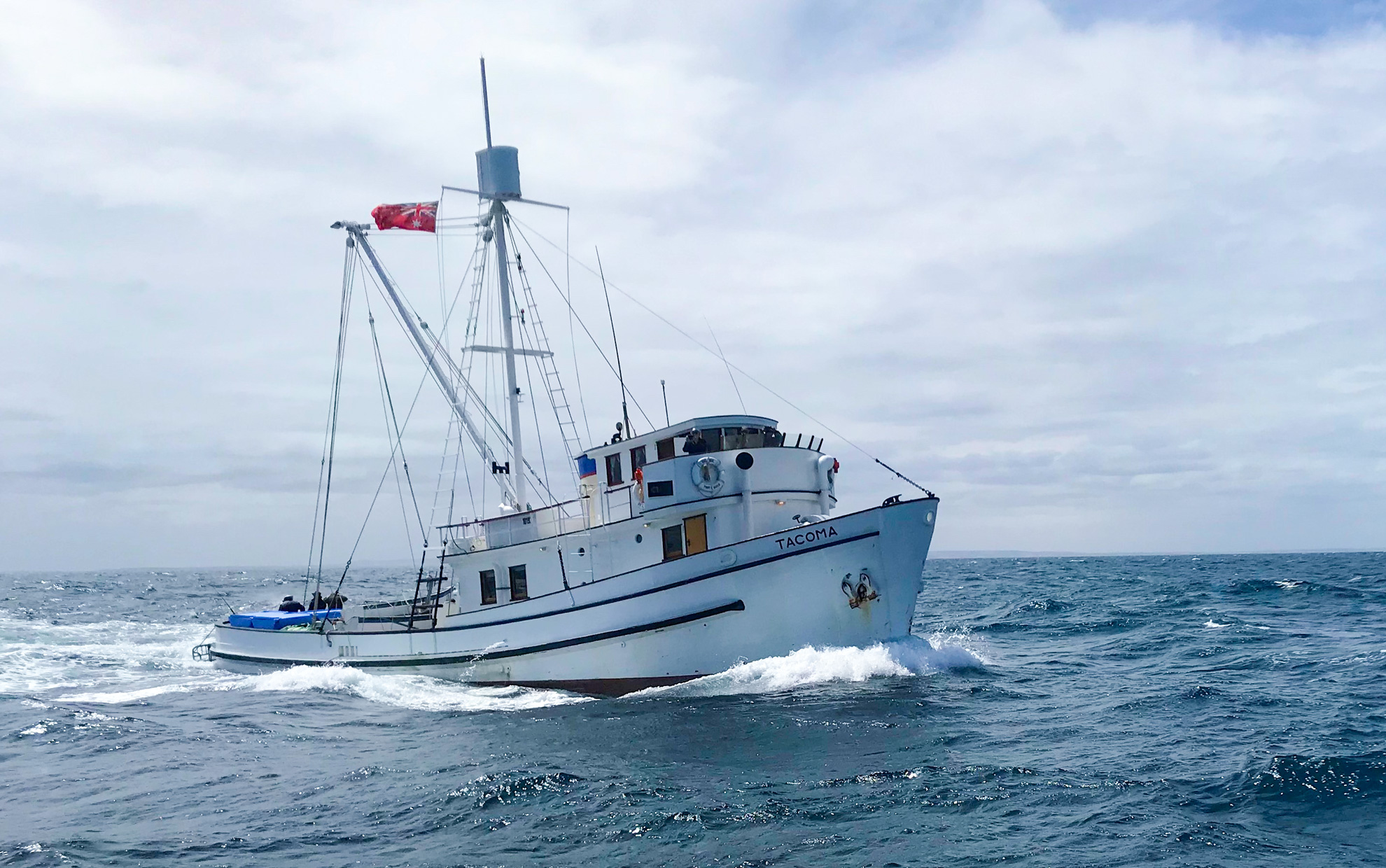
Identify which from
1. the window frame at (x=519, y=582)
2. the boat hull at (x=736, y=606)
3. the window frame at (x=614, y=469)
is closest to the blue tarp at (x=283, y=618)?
the window frame at (x=519, y=582)

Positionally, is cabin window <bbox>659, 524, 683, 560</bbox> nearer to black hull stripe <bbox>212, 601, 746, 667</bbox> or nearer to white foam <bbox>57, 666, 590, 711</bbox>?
black hull stripe <bbox>212, 601, 746, 667</bbox>

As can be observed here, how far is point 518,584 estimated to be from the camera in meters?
24.3

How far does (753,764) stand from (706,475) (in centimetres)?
846

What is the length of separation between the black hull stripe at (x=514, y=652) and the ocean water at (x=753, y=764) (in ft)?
1.96

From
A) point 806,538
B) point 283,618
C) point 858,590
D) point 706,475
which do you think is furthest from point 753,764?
point 283,618

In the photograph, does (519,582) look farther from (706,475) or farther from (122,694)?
(122,694)

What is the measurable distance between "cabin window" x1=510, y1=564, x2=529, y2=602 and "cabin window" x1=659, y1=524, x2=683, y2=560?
13.6 ft

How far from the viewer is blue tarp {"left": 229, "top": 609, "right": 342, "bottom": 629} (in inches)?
1155

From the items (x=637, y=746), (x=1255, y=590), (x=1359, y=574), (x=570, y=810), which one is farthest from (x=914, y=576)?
(x=1359, y=574)

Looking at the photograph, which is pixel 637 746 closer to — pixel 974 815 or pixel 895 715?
pixel 895 715

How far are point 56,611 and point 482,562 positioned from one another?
4683 centimetres

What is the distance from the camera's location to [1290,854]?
1030 cm

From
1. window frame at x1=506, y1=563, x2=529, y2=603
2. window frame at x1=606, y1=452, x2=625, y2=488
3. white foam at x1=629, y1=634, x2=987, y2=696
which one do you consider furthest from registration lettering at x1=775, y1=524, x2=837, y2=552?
window frame at x1=506, y1=563, x2=529, y2=603

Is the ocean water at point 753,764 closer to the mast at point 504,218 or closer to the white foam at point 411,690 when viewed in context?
the white foam at point 411,690
